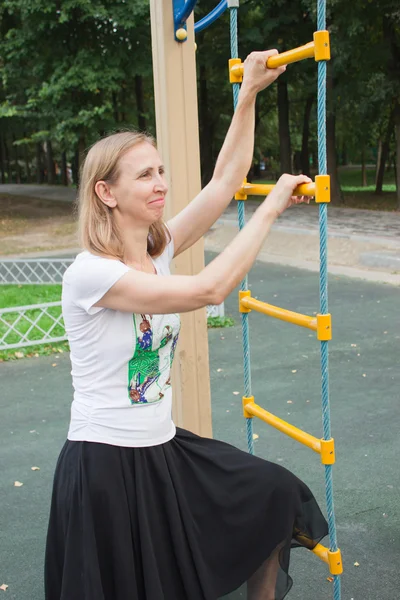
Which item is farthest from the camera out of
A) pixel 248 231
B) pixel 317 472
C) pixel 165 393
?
pixel 317 472

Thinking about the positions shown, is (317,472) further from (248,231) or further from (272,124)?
(272,124)

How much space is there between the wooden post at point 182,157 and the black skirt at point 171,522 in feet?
2.98

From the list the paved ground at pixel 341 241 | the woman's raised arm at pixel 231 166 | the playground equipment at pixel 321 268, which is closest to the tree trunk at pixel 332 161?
the paved ground at pixel 341 241

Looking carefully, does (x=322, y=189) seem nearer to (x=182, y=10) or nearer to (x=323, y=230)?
(x=323, y=230)

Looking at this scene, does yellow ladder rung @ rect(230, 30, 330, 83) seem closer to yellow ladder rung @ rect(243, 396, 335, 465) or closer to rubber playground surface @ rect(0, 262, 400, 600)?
yellow ladder rung @ rect(243, 396, 335, 465)

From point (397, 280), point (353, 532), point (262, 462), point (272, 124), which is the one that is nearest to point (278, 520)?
point (262, 462)

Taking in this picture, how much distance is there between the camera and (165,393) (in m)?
2.25

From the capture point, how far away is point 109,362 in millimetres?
2107

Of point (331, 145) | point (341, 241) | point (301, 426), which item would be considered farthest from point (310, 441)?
point (331, 145)

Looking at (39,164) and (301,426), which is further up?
(39,164)

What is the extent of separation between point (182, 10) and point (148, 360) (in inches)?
62.1

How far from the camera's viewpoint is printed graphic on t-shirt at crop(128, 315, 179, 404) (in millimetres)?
2135

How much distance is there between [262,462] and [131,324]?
62cm

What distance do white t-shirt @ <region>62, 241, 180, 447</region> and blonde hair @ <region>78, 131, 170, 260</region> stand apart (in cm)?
5
